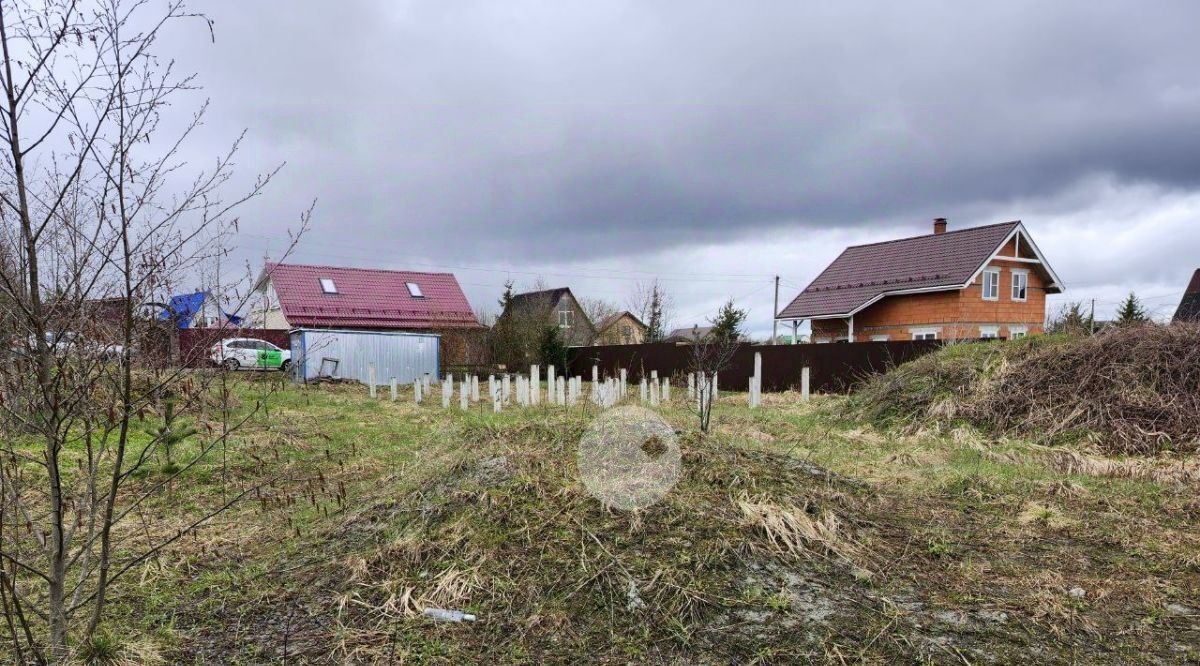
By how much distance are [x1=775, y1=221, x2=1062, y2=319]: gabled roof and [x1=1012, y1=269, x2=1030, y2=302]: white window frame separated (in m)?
0.56

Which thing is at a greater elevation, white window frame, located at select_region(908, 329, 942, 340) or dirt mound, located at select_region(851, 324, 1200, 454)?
white window frame, located at select_region(908, 329, 942, 340)

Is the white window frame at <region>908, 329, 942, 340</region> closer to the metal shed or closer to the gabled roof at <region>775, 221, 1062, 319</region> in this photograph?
the gabled roof at <region>775, 221, 1062, 319</region>

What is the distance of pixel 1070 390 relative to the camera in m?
8.95

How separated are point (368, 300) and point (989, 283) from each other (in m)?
19.7

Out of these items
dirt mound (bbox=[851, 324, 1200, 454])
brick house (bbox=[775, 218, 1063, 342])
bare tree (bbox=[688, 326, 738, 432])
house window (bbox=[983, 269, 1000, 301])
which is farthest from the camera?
house window (bbox=[983, 269, 1000, 301])

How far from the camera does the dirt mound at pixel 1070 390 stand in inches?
314

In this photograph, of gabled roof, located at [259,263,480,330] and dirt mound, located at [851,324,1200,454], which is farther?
gabled roof, located at [259,263,480,330]

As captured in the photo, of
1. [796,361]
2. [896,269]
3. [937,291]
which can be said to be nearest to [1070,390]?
[796,361]

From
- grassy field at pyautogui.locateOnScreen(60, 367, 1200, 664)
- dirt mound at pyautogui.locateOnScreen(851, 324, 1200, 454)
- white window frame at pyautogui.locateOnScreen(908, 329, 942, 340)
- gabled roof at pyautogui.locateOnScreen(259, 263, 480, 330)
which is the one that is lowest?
grassy field at pyautogui.locateOnScreen(60, 367, 1200, 664)

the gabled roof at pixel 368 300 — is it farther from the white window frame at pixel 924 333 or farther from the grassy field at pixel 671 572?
the grassy field at pixel 671 572

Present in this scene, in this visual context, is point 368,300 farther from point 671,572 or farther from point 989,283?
point 671,572

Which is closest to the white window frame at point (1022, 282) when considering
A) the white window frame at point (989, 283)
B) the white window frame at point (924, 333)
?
the white window frame at point (989, 283)

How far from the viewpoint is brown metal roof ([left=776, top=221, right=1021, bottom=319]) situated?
21.6 meters

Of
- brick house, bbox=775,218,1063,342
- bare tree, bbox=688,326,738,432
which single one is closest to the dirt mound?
bare tree, bbox=688,326,738,432
